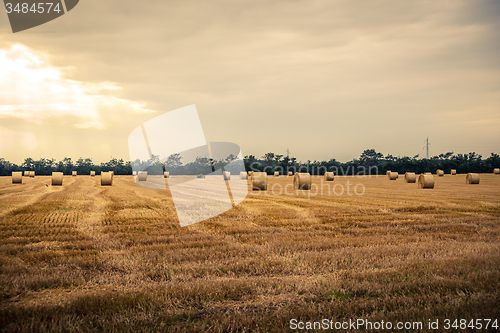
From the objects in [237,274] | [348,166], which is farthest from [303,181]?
[348,166]

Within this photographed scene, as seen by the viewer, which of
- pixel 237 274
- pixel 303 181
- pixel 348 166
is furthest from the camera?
pixel 348 166

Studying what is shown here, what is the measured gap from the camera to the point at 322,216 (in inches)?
482

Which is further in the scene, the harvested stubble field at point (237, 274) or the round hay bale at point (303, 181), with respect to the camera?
the round hay bale at point (303, 181)

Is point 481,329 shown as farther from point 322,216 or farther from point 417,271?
Answer: point 322,216

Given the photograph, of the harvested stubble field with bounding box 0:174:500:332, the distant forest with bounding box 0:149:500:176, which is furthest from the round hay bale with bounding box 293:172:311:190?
the distant forest with bounding box 0:149:500:176

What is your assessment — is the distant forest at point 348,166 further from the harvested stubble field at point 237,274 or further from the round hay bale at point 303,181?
the harvested stubble field at point 237,274

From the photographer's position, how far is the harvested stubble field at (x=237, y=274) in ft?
12.7

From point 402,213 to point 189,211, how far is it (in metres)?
8.63

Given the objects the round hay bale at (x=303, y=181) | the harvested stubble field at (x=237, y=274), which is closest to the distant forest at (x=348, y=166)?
the round hay bale at (x=303, y=181)

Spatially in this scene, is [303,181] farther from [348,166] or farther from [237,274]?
[348,166]

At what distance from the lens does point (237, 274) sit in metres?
5.58

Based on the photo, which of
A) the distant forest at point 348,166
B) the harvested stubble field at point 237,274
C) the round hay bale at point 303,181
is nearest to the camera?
the harvested stubble field at point 237,274

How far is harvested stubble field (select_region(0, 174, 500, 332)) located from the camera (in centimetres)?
386

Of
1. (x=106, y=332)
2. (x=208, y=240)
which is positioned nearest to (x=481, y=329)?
(x=106, y=332)
